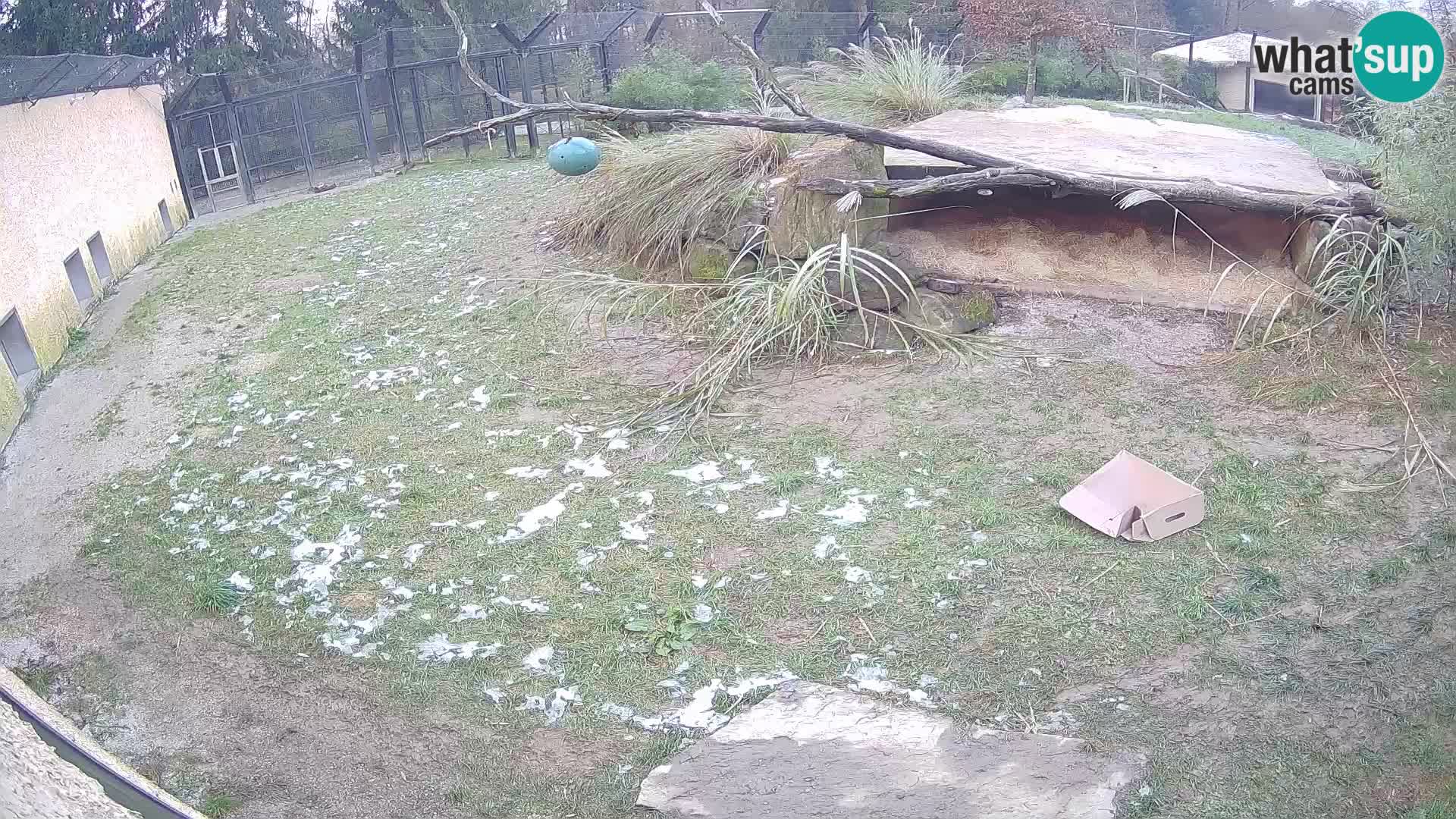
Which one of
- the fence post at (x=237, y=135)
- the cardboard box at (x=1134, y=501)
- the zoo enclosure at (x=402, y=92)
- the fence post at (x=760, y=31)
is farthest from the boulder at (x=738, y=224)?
the fence post at (x=760, y=31)

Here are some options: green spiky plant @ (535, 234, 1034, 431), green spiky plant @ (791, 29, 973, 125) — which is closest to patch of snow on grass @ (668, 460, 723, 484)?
green spiky plant @ (535, 234, 1034, 431)

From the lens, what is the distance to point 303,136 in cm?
1292

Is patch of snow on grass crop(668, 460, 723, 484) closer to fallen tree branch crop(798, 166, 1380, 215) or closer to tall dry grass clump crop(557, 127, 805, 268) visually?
fallen tree branch crop(798, 166, 1380, 215)

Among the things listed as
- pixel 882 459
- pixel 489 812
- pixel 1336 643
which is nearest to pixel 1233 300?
pixel 882 459

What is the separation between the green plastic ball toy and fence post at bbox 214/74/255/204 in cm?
786

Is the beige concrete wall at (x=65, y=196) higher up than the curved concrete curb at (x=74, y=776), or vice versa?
the beige concrete wall at (x=65, y=196)

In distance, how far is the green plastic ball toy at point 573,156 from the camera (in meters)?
6.32

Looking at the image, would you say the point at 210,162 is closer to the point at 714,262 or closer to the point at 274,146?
the point at 274,146

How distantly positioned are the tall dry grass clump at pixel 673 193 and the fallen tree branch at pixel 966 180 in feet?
2.17

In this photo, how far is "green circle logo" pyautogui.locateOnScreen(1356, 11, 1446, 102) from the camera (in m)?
5.15

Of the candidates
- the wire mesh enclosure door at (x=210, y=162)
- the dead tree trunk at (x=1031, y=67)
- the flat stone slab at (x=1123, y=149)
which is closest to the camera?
the flat stone slab at (x=1123, y=149)

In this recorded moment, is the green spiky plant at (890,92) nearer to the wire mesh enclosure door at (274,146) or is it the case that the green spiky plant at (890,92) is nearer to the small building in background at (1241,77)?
the wire mesh enclosure door at (274,146)

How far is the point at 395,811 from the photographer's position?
272 cm
